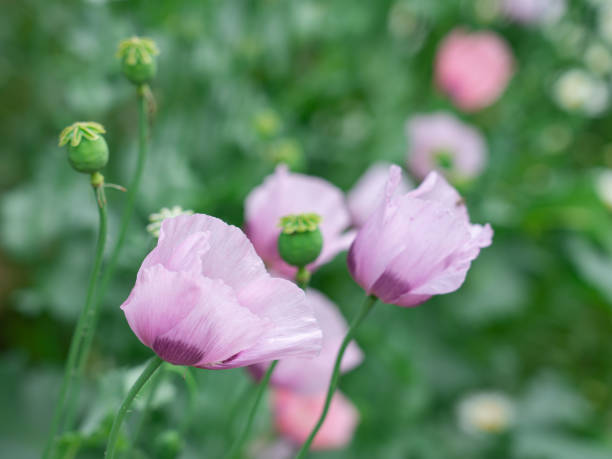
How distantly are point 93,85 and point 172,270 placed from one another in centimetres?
50

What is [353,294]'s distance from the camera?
0.95 meters

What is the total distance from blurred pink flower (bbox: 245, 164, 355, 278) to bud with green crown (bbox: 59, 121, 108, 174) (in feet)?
0.43

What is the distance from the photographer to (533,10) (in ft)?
3.95

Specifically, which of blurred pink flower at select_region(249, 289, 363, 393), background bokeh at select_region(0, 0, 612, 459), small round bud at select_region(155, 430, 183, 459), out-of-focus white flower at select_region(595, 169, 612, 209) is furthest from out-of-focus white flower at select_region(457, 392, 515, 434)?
small round bud at select_region(155, 430, 183, 459)

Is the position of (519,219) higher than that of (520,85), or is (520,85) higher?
(520,85)

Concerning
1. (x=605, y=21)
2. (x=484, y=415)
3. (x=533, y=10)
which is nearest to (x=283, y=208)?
(x=484, y=415)

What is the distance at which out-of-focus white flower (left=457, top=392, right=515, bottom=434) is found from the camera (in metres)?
1.01

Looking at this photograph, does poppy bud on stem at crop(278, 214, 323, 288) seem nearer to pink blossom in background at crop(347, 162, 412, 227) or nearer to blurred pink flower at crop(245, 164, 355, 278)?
blurred pink flower at crop(245, 164, 355, 278)

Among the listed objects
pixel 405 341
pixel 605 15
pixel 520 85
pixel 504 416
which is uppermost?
pixel 605 15

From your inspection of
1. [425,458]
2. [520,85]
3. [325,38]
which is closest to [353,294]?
[425,458]

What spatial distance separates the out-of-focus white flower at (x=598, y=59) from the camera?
1.31m

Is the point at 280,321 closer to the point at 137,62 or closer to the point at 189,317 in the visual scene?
the point at 189,317

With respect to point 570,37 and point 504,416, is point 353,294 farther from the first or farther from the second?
point 570,37

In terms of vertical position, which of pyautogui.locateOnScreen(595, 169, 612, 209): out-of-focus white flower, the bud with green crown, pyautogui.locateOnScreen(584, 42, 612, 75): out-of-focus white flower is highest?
the bud with green crown
